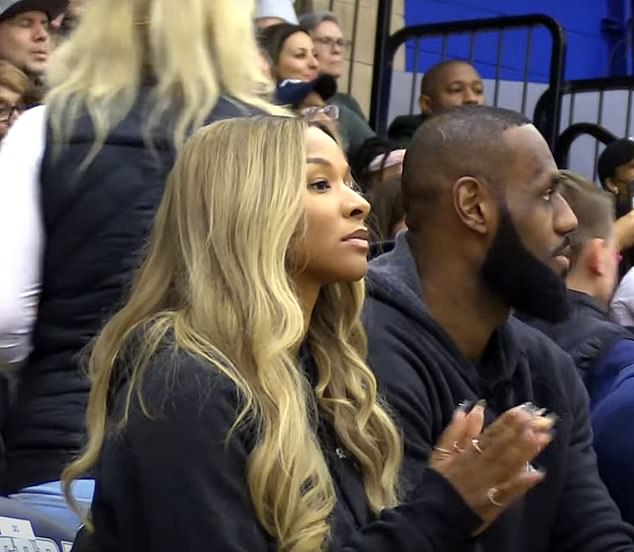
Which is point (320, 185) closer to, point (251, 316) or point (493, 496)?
point (251, 316)

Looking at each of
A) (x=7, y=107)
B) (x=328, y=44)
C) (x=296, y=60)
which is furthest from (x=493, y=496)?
(x=328, y=44)

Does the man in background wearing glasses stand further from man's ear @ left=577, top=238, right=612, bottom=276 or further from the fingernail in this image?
the fingernail

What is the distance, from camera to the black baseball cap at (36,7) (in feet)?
18.6

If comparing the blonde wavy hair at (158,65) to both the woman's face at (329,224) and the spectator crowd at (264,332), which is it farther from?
the woman's face at (329,224)

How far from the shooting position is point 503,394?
10.6 ft

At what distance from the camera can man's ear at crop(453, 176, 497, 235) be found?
10.8ft

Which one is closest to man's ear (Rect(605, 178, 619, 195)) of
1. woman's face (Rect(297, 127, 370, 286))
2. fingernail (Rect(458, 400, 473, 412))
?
fingernail (Rect(458, 400, 473, 412))

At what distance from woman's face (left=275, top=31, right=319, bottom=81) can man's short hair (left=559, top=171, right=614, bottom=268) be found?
273cm

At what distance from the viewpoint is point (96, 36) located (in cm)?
320

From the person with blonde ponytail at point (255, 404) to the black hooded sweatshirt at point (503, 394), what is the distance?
270 mm

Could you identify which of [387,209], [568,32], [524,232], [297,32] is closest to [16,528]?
[524,232]

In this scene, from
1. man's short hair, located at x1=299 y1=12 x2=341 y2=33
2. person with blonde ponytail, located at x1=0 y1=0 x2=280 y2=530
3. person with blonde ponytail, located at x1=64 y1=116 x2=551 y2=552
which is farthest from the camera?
man's short hair, located at x1=299 y1=12 x2=341 y2=33

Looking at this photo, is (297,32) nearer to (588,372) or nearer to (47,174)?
(588,372)

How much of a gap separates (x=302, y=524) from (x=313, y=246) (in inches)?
19.1
